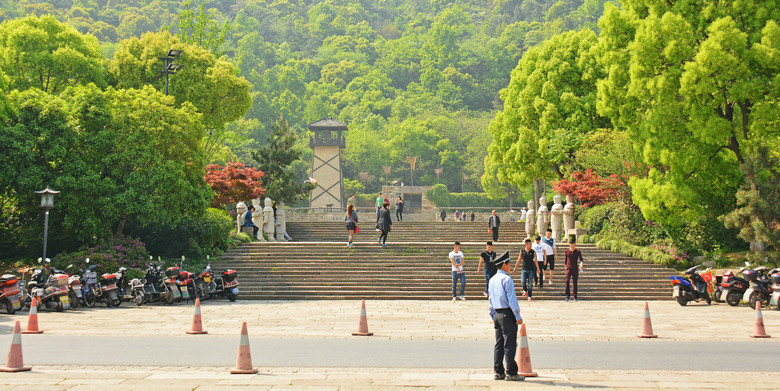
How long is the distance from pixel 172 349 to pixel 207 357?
1.13 m

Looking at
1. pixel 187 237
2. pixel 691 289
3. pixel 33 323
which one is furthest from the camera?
pixel 187 237

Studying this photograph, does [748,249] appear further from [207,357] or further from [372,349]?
[207,357]

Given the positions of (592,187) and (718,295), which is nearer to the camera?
(718,295)

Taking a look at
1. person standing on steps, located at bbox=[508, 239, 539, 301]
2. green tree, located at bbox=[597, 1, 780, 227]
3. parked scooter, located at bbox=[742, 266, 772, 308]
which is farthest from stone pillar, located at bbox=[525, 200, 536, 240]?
parked scooter, located at bbox=[742, 266, 772, 308]

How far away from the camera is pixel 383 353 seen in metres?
11.7

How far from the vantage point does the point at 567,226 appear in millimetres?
31438

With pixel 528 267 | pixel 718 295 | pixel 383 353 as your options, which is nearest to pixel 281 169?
pixel 528 267

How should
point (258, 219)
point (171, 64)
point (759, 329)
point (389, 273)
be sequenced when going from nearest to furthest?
point (759, 329) → point (389, 273) → point (258, 219) → point (171, 64)

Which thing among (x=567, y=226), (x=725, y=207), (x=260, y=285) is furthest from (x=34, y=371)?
(x=567, y=226)

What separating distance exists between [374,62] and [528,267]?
121 metres

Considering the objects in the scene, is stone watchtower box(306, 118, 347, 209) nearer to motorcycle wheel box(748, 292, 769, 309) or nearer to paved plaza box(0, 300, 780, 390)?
paved plaza box(0, 300, 780, 390)

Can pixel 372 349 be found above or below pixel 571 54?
below

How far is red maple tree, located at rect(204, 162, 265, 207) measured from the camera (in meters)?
32.4

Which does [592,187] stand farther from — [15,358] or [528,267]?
[15,358]
